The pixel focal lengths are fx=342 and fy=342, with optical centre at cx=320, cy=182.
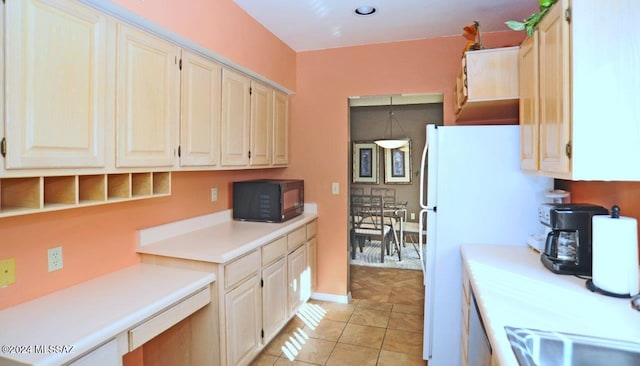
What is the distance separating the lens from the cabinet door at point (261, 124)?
2752 mm

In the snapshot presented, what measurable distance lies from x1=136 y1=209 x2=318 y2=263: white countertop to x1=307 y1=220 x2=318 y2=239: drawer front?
280 mm

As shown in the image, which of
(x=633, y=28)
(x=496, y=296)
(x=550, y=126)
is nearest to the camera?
(x=633, y=28)

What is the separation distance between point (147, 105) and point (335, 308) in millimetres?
2468

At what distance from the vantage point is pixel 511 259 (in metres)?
1.86

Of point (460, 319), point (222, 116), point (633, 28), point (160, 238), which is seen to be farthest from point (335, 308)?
point (633, 28)

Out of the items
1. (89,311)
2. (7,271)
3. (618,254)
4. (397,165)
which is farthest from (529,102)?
(397,165)

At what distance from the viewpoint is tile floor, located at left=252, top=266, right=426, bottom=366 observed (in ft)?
8.10

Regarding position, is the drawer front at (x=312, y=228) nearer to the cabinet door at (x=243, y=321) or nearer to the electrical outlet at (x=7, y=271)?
the cabinet door at (x=243, y=321)

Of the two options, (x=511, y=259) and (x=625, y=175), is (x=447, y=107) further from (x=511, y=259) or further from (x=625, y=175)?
(x=625, y=175)

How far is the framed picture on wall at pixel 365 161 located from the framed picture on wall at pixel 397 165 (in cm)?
20

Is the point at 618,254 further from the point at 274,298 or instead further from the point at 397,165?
the point at 397,165

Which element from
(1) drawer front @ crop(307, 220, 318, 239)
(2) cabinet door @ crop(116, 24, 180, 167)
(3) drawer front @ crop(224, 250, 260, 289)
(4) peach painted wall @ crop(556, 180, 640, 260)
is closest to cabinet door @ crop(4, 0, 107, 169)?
(2) cabinet door @ crop(116, 24, 180, 167)

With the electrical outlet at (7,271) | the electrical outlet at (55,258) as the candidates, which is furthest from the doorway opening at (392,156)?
the electrical outlet at (7,271)

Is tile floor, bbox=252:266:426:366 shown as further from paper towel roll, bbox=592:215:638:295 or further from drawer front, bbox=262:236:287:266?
paper towel roll, bbox=592:215:638:295
